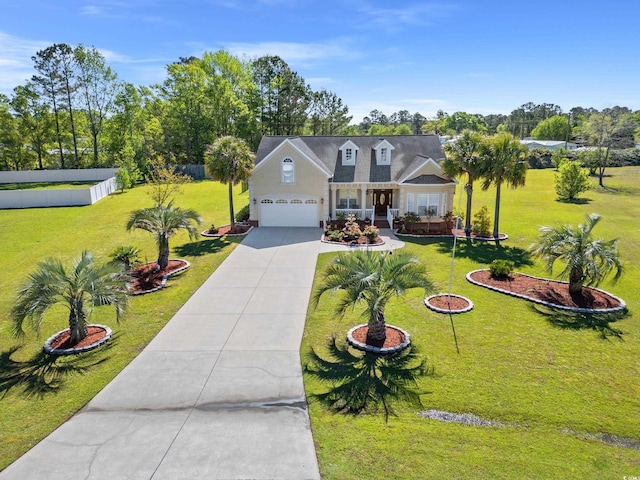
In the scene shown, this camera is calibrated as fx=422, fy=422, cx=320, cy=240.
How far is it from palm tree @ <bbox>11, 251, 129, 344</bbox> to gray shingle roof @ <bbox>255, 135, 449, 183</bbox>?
16.9 meters

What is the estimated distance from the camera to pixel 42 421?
987 cm

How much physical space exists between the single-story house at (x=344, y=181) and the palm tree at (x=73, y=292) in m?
16.1

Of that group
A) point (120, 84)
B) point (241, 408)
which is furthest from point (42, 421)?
point (120, 84)

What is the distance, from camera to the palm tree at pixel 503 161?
24984 millimetres

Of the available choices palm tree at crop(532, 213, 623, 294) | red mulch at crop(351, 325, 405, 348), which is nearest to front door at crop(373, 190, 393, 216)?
palm tree at crop(532, 213, 623, 294)

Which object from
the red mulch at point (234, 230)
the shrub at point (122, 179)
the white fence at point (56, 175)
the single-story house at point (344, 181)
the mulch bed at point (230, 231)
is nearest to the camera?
the mulch bed at point (230, 231)

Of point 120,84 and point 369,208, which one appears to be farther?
point 120,84

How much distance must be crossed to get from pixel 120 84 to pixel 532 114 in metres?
116

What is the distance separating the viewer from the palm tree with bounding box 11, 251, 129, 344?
12.4 m

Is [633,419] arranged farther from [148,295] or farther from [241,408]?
[148,295]

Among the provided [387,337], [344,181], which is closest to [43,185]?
[344,181]

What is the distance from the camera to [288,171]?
29.0m

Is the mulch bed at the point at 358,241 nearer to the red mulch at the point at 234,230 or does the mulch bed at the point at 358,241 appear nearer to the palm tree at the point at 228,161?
the red mulch at the point at 234,230

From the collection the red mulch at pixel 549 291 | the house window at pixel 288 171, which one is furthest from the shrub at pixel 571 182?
the house window at pixel 288 171
